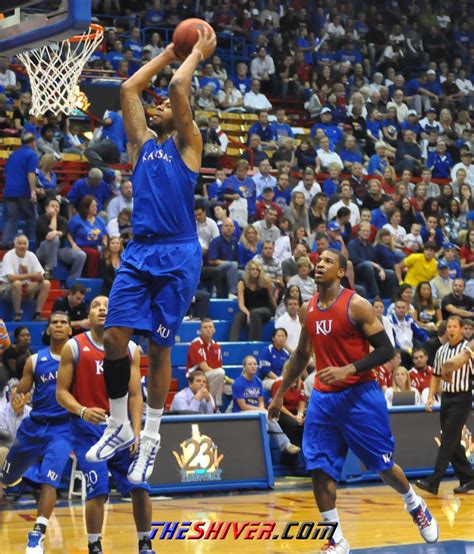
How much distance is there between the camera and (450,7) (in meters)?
30.8

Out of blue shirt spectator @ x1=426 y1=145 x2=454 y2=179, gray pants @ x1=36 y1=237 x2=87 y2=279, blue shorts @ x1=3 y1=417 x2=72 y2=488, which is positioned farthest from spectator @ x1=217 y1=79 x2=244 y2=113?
blue shorts @ x1=3 y1=417 x2=72 y2=488

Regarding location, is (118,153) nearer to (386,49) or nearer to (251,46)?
(251,46)

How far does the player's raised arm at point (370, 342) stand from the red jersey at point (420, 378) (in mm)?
7233

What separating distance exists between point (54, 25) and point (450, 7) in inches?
975

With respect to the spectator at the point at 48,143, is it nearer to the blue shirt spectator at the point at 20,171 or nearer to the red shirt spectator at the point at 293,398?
the blue shirt spectator at the point at 20,171

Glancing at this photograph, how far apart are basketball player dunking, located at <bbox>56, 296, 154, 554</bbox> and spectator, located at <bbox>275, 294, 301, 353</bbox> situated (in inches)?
282

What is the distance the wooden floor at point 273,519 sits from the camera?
967 centimetres

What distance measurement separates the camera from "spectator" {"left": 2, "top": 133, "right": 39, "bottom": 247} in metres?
15.5

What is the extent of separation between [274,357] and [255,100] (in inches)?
342

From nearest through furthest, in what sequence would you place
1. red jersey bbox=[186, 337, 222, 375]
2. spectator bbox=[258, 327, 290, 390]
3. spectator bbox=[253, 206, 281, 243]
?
1. red jersey bbox=[186, 337, 222, 375]
2. spectator bbox=[258, 327, 290, 390]
3. spectator bbox=[253, 206, 281, 243]

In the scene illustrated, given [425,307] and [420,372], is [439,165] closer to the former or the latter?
[425,307]

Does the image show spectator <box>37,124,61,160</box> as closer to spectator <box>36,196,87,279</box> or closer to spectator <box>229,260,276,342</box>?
spectator <box>36,196,87,279</box>

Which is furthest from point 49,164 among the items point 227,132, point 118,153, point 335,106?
point 335,106

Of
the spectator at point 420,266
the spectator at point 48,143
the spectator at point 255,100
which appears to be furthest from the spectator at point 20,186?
the spectator at point 255,100
